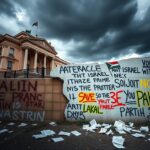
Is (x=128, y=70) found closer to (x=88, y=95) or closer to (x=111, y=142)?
(x=88, y=95)

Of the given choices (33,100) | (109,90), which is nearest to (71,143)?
(109,90)

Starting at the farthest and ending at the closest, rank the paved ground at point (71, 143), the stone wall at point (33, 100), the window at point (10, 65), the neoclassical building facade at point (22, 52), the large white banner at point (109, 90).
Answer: the window at point (10, 65), the neoclassical building facade at point (22, 52), the stone wall at point (33, 100), the large white banner at point (109, 90), the paved ground at point (71, 143)

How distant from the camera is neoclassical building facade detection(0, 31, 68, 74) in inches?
1199

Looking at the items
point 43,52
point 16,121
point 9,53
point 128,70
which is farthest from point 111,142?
point 43,52

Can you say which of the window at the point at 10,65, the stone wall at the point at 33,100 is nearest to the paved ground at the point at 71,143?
the stone wall at the point at 33,100

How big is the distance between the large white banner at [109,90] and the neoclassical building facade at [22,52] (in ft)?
90.0

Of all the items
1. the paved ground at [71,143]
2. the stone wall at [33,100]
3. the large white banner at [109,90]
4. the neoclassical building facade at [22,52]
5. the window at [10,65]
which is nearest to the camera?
the paved ground at [71,143]

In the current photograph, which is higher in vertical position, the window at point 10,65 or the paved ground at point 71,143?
the window at point 10,65

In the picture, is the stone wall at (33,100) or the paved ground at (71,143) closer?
the paved ground at (71,143)

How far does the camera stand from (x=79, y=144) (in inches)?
140

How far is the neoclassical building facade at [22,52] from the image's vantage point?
3045 cm

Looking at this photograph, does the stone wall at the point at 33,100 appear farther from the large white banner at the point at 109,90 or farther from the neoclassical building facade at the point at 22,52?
the neoclassical building facade at the point at 22,52

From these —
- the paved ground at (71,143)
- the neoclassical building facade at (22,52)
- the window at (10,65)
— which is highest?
the neoclassical building facade at (22,52)

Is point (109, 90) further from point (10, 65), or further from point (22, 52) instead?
point (22, 52)
